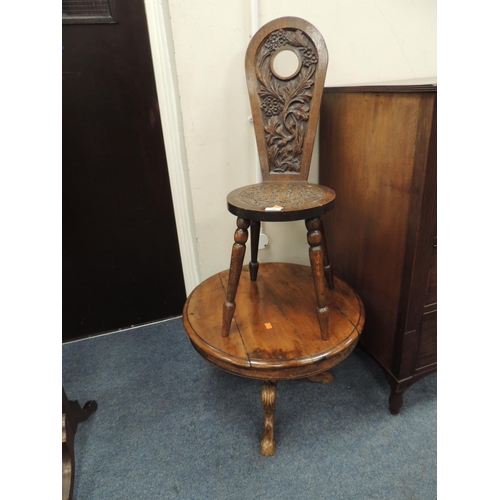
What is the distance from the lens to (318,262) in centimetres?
90

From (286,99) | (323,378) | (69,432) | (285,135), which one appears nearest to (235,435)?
(323,378)

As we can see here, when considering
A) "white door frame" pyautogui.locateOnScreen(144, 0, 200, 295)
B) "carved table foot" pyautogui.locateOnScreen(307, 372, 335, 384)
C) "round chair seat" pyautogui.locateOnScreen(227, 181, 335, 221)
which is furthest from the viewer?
"carved table foot" pyautogui.locateOnScreen(307, 372, 335, 384)

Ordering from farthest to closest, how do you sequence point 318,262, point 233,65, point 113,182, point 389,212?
point 113,182 < point 233,65 < point 389,212 < point 318,262

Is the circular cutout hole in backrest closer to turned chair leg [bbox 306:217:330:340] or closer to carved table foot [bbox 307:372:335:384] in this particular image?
turned chair leg [bbox 306:217:330:340]

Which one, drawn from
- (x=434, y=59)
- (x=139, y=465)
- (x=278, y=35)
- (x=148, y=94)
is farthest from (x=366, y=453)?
(x=434, y=59)

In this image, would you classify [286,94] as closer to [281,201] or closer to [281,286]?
[281,201]

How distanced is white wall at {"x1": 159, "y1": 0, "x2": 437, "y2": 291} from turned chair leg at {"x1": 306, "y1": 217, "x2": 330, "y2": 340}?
58cm

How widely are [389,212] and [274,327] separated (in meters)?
0.48

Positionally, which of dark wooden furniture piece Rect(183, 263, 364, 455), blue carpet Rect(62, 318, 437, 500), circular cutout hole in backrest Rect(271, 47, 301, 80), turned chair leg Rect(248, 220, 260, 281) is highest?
circular cutout hole in backrest Rect(271, 47, 301, 80)

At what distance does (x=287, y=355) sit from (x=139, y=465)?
582mm

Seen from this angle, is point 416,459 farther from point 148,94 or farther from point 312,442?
point 148,94

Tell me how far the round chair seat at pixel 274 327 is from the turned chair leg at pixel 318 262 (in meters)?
0.06

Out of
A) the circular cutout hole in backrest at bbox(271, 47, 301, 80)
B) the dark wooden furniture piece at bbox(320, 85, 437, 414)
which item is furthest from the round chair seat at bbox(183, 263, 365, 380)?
the circular cutout hole in backrest at bbox(271, 47, 301, 80)

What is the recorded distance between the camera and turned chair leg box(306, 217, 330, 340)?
2.91 feet
